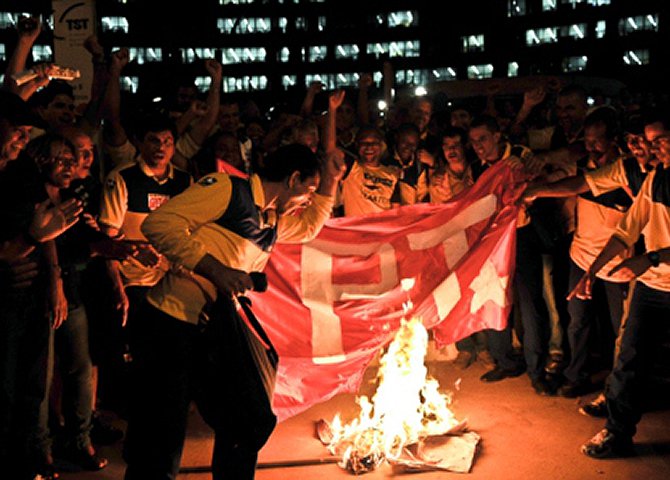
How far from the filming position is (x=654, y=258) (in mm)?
5148

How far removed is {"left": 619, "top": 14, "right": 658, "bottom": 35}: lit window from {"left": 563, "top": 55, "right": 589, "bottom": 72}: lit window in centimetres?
628

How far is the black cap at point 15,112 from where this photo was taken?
176 inches

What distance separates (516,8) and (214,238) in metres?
108

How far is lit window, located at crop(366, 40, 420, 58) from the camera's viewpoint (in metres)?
111

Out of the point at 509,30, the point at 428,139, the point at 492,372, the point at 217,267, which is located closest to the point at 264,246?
the point at 217,267

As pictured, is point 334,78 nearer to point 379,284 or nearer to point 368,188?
point 368,188

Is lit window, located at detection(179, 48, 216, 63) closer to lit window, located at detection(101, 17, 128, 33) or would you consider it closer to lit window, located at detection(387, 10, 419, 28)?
lit window, located at detection(101, 17, 128, 33)

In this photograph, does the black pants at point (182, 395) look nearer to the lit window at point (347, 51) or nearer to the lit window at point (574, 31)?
the lit window at point (574, 31)

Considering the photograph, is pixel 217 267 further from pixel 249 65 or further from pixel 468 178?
pixel 249 65

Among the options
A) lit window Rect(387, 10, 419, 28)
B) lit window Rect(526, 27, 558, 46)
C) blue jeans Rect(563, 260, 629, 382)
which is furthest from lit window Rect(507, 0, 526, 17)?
blue jeans Rect(563, 260, 629, 382)

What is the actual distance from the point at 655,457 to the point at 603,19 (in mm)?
96925

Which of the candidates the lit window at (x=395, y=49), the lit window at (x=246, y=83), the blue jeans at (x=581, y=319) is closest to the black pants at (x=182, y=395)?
the blue jeans at (x=581, y=319)

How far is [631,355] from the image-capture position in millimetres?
5371

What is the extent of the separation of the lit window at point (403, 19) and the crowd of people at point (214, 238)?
10651 centimetres
